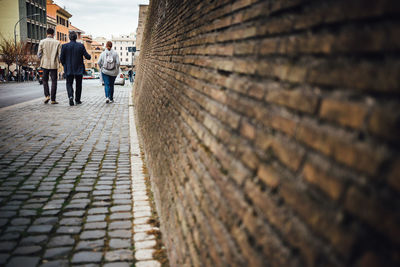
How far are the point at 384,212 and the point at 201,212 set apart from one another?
1.31 metres

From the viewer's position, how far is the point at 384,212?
74cm

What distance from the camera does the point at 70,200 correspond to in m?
3.96

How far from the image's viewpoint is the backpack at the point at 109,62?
13141 millimetres

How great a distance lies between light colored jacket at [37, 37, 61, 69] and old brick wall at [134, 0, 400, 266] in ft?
36.9

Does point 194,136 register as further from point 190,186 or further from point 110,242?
point 110,242

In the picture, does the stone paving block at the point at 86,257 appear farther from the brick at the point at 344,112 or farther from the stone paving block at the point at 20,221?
the brick at the point at 344,112

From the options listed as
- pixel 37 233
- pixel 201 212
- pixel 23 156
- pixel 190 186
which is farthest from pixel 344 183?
pixel 23 156

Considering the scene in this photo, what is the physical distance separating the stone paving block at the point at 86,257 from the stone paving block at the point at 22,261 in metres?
0.29

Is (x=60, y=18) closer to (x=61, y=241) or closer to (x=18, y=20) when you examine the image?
(x=18, y=20)

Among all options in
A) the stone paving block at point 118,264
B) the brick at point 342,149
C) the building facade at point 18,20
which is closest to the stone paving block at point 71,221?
the stone paving block at point 118,264

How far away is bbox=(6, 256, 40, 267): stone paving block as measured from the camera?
8.63 ft

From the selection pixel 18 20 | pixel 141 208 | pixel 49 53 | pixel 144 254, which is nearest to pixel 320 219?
pixel 144 254

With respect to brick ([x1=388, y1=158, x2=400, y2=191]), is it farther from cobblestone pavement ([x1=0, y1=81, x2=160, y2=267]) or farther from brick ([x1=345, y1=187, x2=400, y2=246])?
cobblestone pavement ([x1=0, y1=81, x2=160, y2=267])

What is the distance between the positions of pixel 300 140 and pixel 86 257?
2.36m
